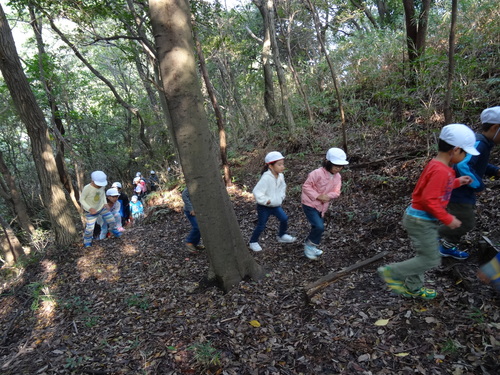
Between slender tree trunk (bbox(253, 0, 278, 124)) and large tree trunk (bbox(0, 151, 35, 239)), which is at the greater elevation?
slender tree trunk (bbox(253, 0, 278, 124))

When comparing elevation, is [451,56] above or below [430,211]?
above

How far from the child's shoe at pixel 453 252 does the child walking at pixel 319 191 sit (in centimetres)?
138

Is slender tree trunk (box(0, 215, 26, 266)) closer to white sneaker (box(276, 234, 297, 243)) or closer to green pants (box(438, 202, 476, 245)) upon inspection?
white sneaker (box(276, 234, 297, 243))

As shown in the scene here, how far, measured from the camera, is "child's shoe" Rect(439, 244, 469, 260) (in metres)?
3.29

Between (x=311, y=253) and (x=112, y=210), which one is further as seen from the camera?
(x=112, y=210)

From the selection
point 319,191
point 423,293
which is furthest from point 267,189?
point 423,293

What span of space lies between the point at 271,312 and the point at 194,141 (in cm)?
217

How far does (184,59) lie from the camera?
3.04m

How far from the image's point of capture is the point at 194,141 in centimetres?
319

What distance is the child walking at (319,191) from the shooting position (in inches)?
154

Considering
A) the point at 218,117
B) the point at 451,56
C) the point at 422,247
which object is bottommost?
the point at 422,247

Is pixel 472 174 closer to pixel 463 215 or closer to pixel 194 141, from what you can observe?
pixel 463 215

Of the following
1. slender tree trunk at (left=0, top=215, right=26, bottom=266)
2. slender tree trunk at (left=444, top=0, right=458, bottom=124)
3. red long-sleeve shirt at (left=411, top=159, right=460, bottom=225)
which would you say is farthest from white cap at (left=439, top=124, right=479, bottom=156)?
slender tree trunk at (left=0, top=215, right=26, bottom=266)

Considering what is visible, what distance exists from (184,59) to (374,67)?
8474 mm
